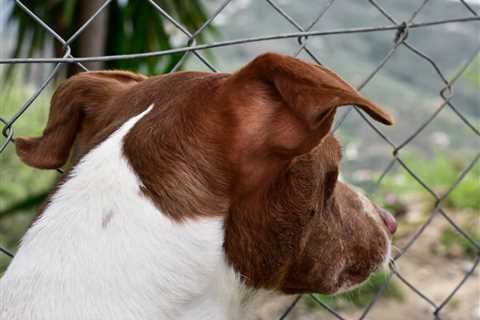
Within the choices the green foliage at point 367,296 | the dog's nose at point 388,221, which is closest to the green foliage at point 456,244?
the green foliage at point 367,296

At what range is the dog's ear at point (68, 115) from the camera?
68.2 inches

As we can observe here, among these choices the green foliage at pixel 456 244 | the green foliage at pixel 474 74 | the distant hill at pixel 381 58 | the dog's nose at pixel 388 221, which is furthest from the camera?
→ the distant hill at pixel 381 58

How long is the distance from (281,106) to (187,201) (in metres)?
0.24

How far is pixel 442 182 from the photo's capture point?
5.39 m

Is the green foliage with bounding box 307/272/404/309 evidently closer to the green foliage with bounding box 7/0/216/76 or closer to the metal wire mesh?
the green foliage with bounding box 7/0/216/76

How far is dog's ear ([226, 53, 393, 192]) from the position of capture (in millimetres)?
1300

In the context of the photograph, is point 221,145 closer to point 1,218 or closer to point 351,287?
point 351,287

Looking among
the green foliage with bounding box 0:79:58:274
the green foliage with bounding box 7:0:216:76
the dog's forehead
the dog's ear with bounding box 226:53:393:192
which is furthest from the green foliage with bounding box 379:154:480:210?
the dog's ear with bounding box 226:53:393:192

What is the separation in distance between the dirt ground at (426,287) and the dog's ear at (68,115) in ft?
6.20

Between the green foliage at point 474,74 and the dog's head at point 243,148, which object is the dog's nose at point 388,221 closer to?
the dog's head at point 243,148

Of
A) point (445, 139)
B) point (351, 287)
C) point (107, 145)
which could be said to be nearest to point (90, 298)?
point (107, 145)

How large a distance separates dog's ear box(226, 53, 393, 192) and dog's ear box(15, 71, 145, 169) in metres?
0.40

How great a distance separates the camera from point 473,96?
667cm

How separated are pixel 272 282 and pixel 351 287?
30cm
